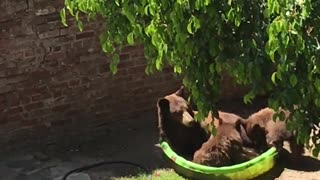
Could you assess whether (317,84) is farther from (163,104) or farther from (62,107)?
(62,107)

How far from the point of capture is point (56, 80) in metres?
8.30

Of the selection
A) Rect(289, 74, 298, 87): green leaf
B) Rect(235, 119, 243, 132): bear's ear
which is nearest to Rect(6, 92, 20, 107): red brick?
Rect(235, 119, 243, 132): bear's ear

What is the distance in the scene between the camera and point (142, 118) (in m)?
8.97

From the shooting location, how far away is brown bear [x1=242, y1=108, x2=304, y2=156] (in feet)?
25.0

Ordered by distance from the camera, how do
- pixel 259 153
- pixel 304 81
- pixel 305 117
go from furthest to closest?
pixel 259 153, pixel 305 117, pixel 304 81

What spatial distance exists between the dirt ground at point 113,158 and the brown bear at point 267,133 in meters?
0.24

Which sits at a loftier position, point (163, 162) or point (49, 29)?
point (49, 29)

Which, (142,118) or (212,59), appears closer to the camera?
(212,59)

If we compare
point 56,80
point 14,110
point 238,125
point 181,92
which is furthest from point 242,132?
point 14,110

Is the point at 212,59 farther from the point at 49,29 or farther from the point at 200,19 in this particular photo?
the point at 49,29

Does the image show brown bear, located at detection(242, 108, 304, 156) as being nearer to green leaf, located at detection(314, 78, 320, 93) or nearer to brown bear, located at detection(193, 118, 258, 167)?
brown bear, located at detection(193, 118, 258, 167)

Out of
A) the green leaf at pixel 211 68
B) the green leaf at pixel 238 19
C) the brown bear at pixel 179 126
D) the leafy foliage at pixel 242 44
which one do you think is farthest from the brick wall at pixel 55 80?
the green leaf at pixel 238 19

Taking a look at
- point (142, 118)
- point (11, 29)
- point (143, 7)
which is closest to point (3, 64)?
point (11, 29)

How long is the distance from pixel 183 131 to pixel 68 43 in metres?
1.66
